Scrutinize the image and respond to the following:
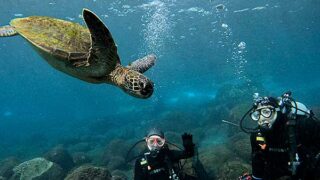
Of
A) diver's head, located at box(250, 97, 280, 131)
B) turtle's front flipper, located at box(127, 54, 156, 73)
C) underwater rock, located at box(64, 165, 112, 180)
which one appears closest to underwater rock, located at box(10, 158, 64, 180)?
underwater rock, located at box(64, 165, 112, 180)

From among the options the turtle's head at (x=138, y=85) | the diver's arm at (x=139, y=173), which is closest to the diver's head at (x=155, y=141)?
the diver's arm at (x=139, y=173)

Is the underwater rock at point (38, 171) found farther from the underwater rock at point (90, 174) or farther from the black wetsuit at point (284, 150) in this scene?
the black wetsuit at point (284, 150)

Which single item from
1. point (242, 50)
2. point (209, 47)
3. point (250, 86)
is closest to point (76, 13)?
point (250, 86)

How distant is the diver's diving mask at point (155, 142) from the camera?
207 inches

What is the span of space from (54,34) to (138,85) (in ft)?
5.36

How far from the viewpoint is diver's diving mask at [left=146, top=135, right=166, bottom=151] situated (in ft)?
17.3

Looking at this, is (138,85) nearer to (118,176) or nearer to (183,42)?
(118,176)

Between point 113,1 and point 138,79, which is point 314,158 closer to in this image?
point 138,79

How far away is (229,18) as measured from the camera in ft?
84.5

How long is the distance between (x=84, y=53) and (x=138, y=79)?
87 cm

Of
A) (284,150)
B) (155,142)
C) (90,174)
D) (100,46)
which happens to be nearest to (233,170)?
(155,142)

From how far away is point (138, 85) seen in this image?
3.16 m

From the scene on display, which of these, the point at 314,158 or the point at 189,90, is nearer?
the point at 314,158

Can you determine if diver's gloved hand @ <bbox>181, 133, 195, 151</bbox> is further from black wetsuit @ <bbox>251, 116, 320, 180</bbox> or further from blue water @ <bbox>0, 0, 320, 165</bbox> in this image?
blue water @ <bbox>0, 0, 320, 165</bbox>
